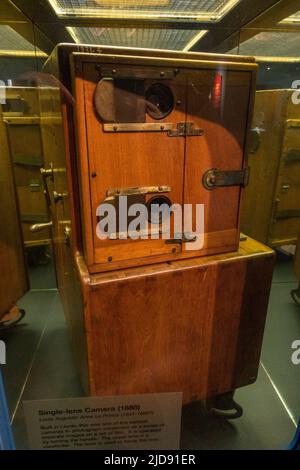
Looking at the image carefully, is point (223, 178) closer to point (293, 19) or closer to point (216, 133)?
point (216, 133)

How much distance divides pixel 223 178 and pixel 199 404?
41.5 inches

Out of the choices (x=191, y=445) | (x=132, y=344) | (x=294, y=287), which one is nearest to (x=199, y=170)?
(x=132, y=344)

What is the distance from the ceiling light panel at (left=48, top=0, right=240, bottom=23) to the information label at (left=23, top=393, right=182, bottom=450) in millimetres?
1176

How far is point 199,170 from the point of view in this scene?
0.96 meters

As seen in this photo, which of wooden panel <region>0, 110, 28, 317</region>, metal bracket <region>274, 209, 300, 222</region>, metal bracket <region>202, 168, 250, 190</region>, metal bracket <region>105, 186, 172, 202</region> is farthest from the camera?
metal bracket <region>274, 209, 300, 222</region>

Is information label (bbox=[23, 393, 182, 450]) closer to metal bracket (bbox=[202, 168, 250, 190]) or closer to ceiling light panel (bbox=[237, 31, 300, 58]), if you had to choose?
metal bracket (bbox=[202, 168, 250, 190])

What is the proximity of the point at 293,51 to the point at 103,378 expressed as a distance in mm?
1390

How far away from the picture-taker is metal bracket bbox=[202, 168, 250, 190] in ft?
3.20

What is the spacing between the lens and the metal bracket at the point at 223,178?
38.4 inches

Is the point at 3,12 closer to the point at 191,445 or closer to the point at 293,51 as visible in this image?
the point at 293,51

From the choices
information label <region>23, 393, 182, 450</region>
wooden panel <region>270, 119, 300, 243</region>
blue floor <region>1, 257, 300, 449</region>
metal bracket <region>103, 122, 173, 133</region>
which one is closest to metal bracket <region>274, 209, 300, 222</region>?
wooden panel <region>270, 119, 300, 243</region>

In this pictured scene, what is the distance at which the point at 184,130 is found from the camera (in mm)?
893

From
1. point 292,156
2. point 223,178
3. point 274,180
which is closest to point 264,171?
Result: point 274,180

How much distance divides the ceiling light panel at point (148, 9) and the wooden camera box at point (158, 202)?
191 mm
